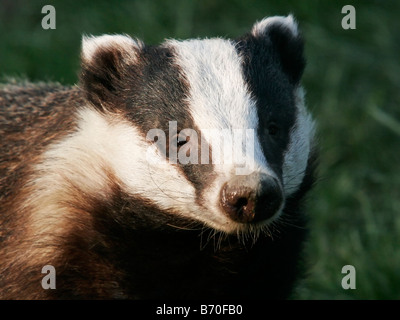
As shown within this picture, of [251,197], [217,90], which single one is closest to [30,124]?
[217,90]

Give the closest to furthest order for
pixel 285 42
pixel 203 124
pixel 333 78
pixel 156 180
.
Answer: pixel 203 124 → pixel 156 180 → pixel 285 42 → pixel 333 78

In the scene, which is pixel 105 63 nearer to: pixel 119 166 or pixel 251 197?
pixel 119 166

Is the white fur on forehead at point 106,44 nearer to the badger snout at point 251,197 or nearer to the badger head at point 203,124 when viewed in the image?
the badger head at point 203,124

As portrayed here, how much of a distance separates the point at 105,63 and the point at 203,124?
0.68 m

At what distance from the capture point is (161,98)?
10.7ft

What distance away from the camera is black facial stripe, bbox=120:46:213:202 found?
311cm

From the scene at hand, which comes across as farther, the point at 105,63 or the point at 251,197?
the point at 105,63

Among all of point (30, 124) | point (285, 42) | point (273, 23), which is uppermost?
point (273, 23)

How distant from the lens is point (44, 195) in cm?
341

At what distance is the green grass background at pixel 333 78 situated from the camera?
15.9 ft

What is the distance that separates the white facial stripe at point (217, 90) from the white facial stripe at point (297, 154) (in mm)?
324

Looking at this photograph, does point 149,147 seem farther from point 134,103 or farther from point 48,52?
point 48,52

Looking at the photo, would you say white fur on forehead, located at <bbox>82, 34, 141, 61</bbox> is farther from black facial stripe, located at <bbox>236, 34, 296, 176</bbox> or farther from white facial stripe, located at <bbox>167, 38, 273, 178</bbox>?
black facial stripe, located at <bbox>236, 34, 296, 176</bbox>

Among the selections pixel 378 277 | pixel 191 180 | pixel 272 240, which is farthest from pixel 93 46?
pixel 378 277
